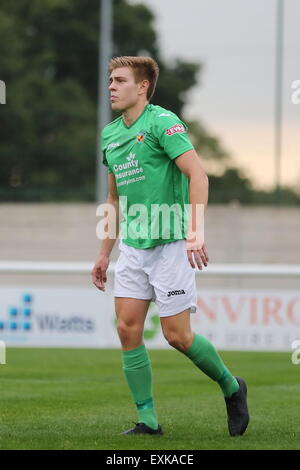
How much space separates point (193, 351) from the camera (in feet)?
20.2

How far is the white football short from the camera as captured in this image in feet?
19.9

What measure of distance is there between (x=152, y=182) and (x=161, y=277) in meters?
0.53

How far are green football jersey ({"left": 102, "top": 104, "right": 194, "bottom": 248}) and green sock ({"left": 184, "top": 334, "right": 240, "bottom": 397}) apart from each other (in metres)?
0.61

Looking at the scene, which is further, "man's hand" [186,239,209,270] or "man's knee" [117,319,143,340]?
"man's knee" [117,319,143,340]

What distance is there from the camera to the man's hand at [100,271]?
6.54 meters

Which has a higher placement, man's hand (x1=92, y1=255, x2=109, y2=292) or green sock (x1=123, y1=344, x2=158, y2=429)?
man's hand (x1=92, y1=255, x2=109, y2=292)

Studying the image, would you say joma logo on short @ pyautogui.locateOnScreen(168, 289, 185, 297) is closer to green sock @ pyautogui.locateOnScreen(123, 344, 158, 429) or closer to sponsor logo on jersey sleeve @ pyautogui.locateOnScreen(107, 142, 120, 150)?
green sock @ pyautogui.locateOnScreen(123, 344, 158, 429)

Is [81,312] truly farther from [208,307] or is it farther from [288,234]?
[288,234]

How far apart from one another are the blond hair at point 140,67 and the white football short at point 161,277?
920 mm

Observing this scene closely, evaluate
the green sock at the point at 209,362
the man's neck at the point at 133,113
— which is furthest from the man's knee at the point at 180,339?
the man's neck at the point at 133,113

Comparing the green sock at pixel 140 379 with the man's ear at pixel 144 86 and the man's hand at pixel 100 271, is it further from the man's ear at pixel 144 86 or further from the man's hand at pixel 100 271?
the man's ear at pixel 144 86

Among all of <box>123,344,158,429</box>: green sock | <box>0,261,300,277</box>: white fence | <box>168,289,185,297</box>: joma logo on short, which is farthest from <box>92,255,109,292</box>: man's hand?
<box>0,261,300,277</box>: white fence
